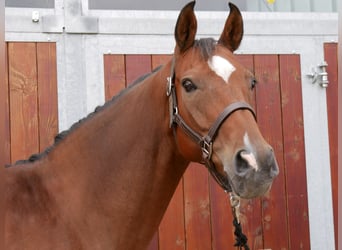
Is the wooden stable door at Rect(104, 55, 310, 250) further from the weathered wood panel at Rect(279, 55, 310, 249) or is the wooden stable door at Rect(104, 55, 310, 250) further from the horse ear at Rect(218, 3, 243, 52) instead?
the horse ear at Rect(218, 3, 243, 52)

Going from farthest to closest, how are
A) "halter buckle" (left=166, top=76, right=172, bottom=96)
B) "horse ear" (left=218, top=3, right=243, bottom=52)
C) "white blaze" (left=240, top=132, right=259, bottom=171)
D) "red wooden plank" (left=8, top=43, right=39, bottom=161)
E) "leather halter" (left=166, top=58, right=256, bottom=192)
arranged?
"red wooden plank" (left=8, top=43, right=39, bottom=161)
"horse ear" (left=218, top=3, right=243, bottom=52)
"halter buckle" (left=166, top=76, right=172, bottom=96)
"leather halter" (left=166, top=58, right=256, bottom=192)
"white blaze" (left=240, top=132, right=259, bottom=171)

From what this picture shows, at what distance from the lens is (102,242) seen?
2.18 meters

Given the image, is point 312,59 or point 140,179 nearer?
point 140,179

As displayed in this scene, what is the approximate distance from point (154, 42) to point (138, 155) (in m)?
1.53

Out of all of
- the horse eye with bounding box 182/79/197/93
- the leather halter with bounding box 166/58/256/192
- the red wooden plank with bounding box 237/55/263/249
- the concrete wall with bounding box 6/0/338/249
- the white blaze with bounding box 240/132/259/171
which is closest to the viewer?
the white blaze with bounding box 240/132/259/171

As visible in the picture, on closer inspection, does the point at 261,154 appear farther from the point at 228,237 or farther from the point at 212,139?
the point at 228,237

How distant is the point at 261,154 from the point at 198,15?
2125 millimetres

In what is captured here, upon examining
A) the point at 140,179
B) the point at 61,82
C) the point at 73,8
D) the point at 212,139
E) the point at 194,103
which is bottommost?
the point at 140,179

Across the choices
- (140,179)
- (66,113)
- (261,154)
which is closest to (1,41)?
(261,154)

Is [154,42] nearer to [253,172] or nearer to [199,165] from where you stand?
[199,165]

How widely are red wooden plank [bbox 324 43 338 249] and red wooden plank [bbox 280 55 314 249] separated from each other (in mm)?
269

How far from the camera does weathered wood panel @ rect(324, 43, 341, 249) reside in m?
3.81

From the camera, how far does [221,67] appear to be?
2.13m

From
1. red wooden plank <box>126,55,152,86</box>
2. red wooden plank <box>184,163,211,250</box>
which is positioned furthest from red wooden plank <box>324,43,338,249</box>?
red wooden plank <box>126,55,152,86</box>
